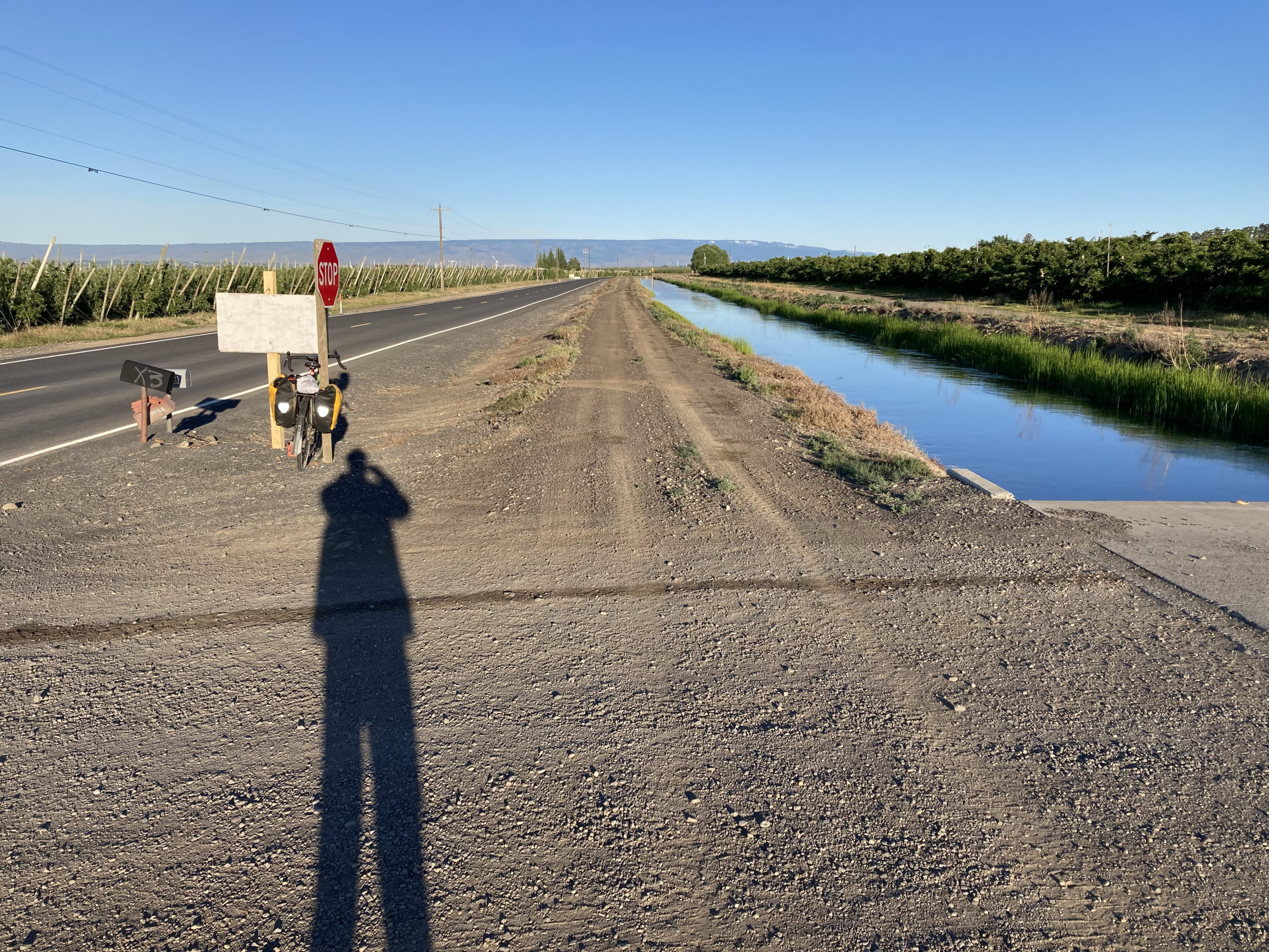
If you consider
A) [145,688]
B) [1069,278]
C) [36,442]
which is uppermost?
[1069,278]

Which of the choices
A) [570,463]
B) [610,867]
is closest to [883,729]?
[610,867]

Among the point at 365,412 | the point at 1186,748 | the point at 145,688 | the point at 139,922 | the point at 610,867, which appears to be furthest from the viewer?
the point at 365,412

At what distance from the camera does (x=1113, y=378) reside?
16609 millimetres

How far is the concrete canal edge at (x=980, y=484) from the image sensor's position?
7.21 meters

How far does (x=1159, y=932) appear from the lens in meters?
2.35

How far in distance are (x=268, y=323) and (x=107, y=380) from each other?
8203 mm

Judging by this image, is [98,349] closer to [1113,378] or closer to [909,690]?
[909,690]

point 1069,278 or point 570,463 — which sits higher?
point 1069,278

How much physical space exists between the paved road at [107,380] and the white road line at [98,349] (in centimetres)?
3

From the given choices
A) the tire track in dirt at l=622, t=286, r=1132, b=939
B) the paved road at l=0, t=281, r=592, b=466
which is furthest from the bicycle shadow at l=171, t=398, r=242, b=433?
the tire track in dirt at l=622, t=286, r=1132, b=939

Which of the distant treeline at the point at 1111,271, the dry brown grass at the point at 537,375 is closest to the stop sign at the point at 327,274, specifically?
the dry brown grass at the point at 537,375

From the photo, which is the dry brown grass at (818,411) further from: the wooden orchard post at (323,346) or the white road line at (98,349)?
the white road line at (98,349)

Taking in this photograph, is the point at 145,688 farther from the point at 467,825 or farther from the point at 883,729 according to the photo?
the point at 883,729

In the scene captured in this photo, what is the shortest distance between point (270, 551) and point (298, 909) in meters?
3.62
